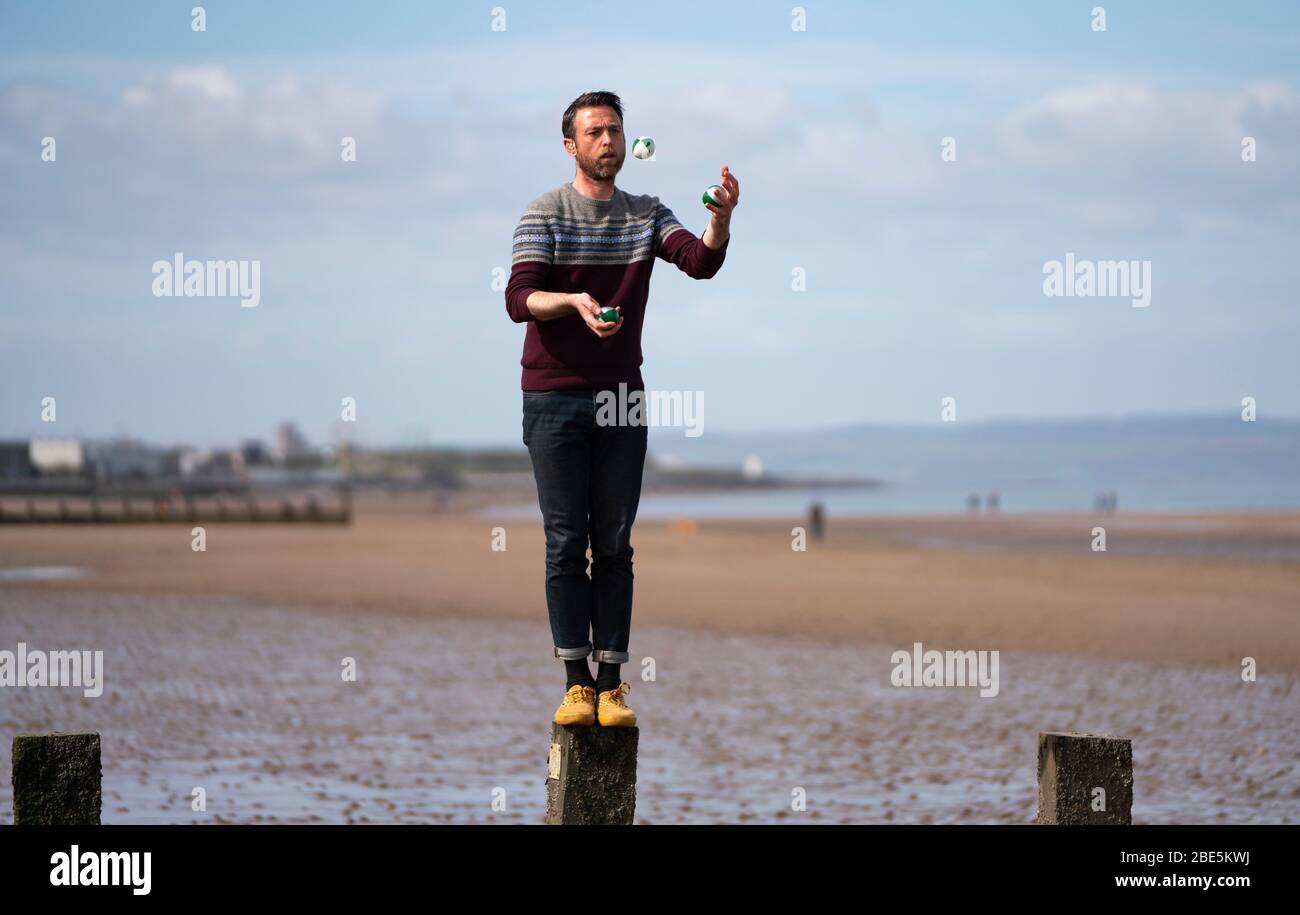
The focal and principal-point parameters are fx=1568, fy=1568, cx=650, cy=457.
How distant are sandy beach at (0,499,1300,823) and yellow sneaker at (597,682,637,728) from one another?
510 centimetres

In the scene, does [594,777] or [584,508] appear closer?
[594,777]

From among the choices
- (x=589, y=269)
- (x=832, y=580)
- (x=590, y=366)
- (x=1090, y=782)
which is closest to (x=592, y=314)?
(x=590, y=366)

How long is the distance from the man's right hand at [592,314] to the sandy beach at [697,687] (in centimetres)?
626

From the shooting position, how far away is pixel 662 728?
17.1m

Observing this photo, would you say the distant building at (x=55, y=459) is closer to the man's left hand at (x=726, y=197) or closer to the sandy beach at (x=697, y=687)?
the sandy beach at (x=697, y=687)

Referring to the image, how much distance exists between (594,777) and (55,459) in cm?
14015

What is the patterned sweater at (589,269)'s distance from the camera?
24.7ft

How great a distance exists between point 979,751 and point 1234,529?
5519cm

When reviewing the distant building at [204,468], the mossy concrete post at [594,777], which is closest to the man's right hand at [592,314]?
the mossy concrete post at [594,777]

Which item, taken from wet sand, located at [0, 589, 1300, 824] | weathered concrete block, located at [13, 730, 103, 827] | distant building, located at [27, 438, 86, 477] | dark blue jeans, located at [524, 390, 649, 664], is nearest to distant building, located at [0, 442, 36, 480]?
distant building, located at [27, 438, 86, 477]

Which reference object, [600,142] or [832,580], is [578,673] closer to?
[600,142]

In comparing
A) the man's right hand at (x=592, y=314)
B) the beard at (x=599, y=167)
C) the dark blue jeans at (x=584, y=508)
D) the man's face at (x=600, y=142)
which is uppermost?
the man's face at (x=600, y=142)
